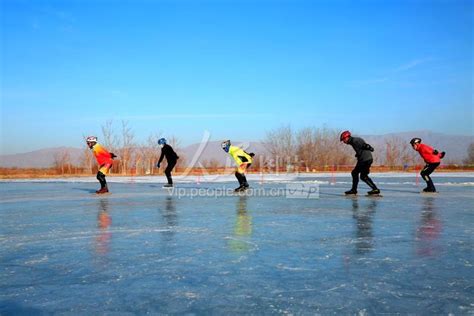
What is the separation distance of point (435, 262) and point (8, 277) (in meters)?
3.46

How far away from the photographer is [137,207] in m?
8.01

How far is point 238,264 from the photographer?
3.40 m

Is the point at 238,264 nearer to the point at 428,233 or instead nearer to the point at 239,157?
the point at 428,233

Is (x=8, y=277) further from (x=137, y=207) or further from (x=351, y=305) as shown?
(x=137, y=207)

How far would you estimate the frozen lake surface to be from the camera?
8.06 ft

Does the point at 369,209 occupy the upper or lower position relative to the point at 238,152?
lower

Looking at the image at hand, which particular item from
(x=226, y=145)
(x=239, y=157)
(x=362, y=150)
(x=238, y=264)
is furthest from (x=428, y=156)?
(x=238, y=264)

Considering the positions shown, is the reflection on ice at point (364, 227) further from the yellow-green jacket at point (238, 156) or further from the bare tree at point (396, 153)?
the bare tree at point (396, 153)

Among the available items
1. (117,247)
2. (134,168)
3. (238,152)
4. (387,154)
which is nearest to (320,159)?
(387,154)

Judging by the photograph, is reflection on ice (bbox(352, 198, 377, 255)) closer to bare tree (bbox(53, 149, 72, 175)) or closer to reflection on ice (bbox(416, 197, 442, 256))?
reflection on ice (bbox(416, 197, 442, 256))

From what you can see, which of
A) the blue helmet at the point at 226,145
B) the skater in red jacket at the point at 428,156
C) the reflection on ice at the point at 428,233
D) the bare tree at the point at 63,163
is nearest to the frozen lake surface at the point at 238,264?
the reflection on ice at the point at 428,233

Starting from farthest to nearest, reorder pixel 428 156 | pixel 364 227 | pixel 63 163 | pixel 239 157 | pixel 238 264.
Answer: pixel 63 163 → pixel 239 157 → pixel 428 156 → pixel 364 227 → pixel 238 264

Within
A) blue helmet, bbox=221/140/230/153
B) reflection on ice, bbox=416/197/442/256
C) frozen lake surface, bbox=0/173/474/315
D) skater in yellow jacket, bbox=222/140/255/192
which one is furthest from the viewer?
blue helmet, bbox=221/140/230/153

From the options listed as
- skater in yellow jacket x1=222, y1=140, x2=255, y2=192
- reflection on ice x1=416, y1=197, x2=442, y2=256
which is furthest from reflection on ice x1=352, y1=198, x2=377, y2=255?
skater in yellow jacket x1=222, y1=140, x2=255, y2=192
